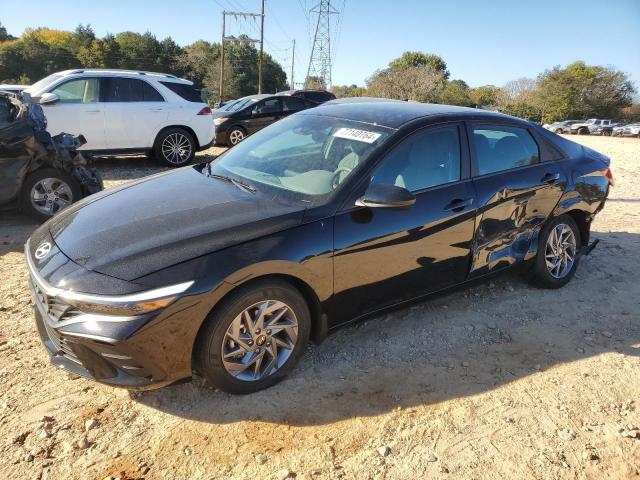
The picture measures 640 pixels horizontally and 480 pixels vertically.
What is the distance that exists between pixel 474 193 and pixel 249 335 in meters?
1.95

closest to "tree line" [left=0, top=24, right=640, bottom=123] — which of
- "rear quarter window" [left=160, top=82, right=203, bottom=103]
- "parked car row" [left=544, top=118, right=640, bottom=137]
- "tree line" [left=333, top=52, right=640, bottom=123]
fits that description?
"tree line" [left=333, top=52, right=640, bottom=123]

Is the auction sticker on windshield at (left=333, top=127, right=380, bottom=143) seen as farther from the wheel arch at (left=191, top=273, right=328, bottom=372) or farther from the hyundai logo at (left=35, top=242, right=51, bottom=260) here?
the hyundai logo at (left=35, top=242, right=51, bottom=260)

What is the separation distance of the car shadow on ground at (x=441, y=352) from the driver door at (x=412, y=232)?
36 centimetres

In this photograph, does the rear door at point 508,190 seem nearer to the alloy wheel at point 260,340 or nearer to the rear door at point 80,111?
the alloy wheel at point 260,340

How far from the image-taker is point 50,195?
606 centimetres

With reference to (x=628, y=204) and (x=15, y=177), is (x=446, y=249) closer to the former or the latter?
(x=15, y=177)

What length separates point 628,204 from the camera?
792 cm

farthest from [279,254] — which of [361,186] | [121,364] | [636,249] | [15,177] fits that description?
[636,249]

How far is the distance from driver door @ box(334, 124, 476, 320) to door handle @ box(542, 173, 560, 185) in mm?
915

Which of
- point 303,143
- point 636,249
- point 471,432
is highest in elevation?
point 303,143

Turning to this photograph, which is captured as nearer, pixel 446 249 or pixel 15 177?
pixel 446 249

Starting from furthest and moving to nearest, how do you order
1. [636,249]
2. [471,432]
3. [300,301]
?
[636,249] → [300,301] → [471,432]

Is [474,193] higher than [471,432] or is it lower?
higher

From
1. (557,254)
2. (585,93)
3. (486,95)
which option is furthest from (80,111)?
(486,95)
